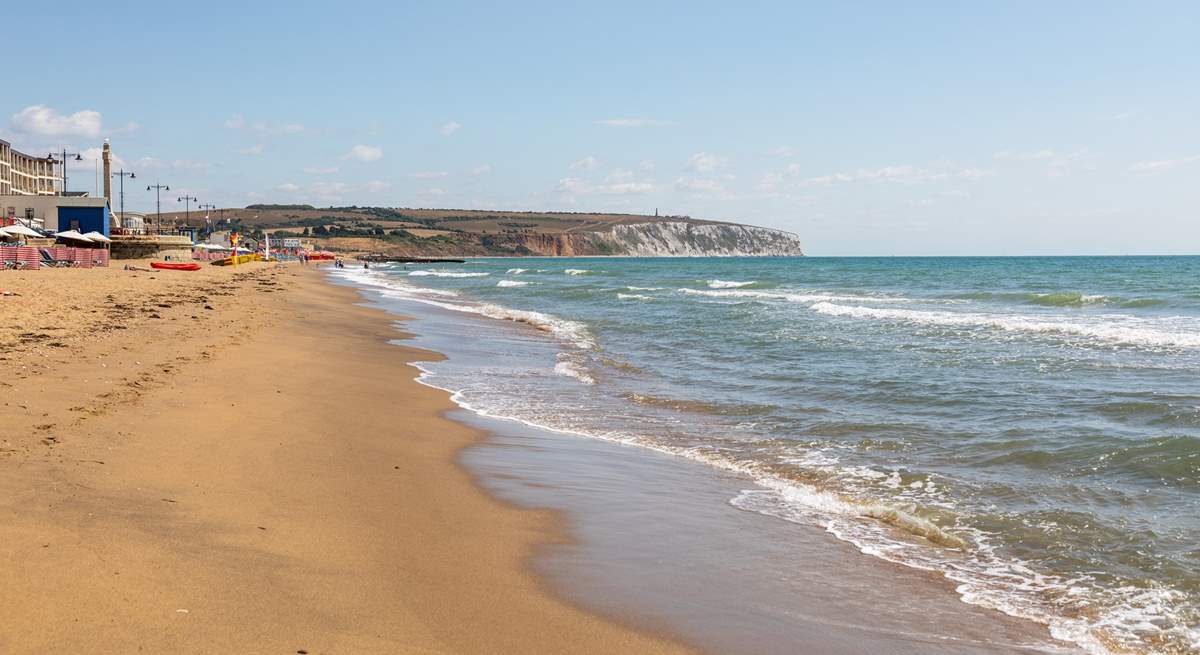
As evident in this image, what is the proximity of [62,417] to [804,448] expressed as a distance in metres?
6.75

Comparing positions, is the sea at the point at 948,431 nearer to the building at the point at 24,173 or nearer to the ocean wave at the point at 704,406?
the ocean wave at the point at 704,406

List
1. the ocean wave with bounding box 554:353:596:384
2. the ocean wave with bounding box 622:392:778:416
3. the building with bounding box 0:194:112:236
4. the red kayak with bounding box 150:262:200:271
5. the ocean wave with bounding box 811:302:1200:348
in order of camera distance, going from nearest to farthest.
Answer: the ocean wave with bounding box 622:392:778:416
the ocean wave with bounding box 554:353:596:384
the ocean wave with bounding box 811:302:1200:348
the red kayak with bounding box 150:262:200:271
the building with bounding box 0:194:112:236

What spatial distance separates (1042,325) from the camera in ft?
72.7

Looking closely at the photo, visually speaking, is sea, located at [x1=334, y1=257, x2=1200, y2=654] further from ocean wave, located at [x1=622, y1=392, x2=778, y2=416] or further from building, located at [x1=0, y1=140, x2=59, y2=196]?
building, located at [x1=0, y1=140, x2=59, y2=196]

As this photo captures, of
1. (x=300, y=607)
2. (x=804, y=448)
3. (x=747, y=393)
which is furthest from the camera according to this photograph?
(x=747, y=393)

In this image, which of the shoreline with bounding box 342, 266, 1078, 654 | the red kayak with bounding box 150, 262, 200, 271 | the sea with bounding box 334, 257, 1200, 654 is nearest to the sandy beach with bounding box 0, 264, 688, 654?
the shoreline with bounding box 342, 266, 1078, 654

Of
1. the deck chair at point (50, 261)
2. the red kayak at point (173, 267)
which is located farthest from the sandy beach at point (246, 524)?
the red kayak at point (173, 267)

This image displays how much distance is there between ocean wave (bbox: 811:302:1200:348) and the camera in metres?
18.1

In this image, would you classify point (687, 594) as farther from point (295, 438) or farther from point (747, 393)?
point (747, 393)

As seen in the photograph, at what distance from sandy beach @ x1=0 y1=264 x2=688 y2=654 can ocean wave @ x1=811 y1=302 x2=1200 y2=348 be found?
48.2 ft

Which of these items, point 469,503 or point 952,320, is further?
point 952,320

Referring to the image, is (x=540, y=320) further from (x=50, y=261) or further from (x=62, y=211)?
(x=62, y=211)

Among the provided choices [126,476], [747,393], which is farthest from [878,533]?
[747,393]

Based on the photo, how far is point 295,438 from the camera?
7988mm
